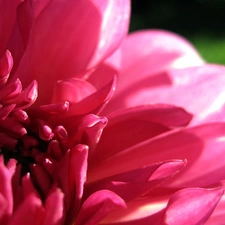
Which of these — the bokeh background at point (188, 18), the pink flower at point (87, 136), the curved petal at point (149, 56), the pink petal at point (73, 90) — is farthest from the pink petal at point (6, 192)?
the bokeh background at point (188, 18)

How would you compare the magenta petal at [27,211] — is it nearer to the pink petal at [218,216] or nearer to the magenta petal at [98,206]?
the magenta petal at [98,206]

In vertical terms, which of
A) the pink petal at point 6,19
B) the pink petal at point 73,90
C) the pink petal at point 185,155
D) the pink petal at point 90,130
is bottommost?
the pink petal at point 185,155

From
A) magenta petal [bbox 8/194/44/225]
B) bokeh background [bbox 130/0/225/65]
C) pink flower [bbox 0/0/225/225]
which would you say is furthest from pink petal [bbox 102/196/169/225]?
bokeh background [bbox 130/0/225/65]

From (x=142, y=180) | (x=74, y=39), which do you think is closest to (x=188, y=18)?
(x=74, y=39)

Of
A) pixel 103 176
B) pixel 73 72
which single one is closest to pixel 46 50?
pixel 73 72

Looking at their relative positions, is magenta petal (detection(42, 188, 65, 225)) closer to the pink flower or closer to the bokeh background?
the pink flower

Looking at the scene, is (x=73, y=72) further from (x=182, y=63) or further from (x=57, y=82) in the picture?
(x=182, y=63)

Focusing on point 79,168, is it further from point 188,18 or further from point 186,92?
point 188,18
